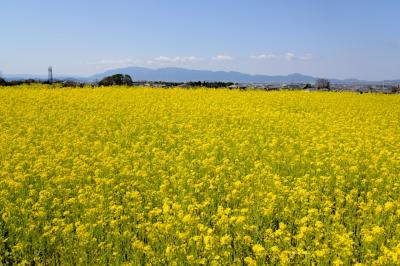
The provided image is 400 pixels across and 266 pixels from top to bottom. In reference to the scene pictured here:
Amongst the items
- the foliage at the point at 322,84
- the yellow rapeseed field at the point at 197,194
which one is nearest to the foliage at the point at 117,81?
the foliage at the point at 322,84

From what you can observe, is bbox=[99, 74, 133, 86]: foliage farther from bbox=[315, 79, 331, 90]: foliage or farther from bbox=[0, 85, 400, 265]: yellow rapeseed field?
bbox=[0, 85, 400, 265]: yellow rapeseed field

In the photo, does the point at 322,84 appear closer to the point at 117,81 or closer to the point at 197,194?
the point at 117,81

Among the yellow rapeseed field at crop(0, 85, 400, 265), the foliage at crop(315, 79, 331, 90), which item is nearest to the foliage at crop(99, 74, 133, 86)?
the foliage at crop(315, 79, 331, 90)

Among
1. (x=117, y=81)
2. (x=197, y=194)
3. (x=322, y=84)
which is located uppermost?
(x=117, y=81)

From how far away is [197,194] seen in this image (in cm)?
828

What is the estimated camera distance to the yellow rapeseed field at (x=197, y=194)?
583cm

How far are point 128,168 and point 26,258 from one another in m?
3.74

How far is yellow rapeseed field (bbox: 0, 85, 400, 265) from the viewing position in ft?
19.1

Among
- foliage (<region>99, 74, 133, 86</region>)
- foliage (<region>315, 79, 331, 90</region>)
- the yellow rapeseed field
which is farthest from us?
foliage (<region>315, 79, 331, 90</region>)

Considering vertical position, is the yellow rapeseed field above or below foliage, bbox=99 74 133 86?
below

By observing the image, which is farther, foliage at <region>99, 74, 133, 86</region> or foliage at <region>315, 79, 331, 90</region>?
foliage at <region>315, 79, 331, 90</region>

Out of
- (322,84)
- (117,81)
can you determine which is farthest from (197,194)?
(322,84)

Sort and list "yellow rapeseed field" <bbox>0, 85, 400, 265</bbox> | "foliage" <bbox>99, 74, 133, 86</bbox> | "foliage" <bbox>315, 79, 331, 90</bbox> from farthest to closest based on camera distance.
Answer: "foliage" <bbox>315, 79, 331, 90</bbox> < "foliage" <bbox>99, 74, 133, 86</bbox> < "yellow rapeseed field" <bbox>0, 85, 400, 265</bbox>

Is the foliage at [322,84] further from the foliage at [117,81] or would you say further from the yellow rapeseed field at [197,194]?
the yellow rapeseed field at [197,194]
